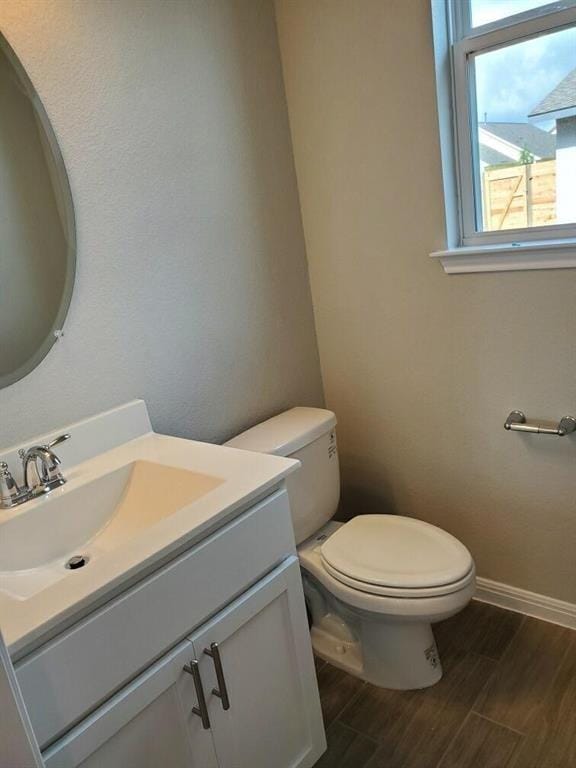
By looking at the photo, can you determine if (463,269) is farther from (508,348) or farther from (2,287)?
(2,287)

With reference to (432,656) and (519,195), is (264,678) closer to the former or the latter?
(432,656)

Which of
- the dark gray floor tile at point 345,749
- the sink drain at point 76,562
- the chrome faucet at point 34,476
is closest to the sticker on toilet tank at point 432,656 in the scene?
the dark gray floor tile at point 345,749

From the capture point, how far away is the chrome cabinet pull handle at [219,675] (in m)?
1.13

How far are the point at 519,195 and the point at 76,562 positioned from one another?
57.8 inches

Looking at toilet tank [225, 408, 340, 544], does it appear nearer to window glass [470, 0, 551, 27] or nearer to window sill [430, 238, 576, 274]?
window sill [430, 238, 576, 274]

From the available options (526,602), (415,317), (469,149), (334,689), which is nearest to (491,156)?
(469,149)

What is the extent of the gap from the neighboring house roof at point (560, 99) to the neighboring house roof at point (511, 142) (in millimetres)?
44

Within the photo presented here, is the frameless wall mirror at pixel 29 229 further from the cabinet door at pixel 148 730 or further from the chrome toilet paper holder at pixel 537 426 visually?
the chrome toilet paper holder at pixel 537 426

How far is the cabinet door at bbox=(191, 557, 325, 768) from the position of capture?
1169 millimetres

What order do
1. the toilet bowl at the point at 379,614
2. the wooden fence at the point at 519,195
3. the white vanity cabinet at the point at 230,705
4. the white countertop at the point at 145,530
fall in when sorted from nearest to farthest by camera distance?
the white countertop at the point at 145,530, the white vanity cabinet at the point at 230,705, the toilet bowl at the point at 379,614, the wooden fence at the point at 519,195

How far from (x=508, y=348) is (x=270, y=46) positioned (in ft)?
3.88

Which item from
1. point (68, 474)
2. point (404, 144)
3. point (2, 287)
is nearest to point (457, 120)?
point (404, 144)

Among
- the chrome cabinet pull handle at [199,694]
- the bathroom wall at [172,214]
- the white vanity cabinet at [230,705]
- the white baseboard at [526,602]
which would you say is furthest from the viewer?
the white baseboard at [526,602]

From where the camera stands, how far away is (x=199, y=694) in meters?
1.12
